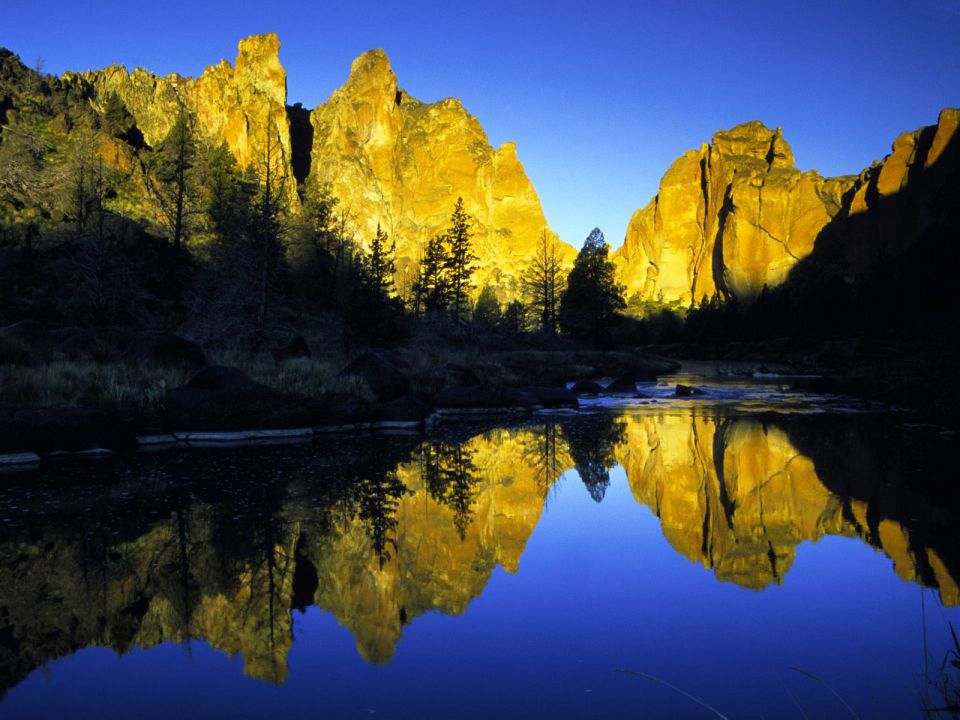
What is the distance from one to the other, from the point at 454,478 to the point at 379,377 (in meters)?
9.88

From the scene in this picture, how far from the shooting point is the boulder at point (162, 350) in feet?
62.5

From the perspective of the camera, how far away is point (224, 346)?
2995 centimetres

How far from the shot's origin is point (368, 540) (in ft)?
25.2

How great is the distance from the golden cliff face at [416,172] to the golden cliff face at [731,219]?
157ft

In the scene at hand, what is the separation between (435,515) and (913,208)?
136 metres

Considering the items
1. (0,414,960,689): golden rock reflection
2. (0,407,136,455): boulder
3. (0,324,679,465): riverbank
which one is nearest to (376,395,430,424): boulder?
(0,324,679,465): riverbank

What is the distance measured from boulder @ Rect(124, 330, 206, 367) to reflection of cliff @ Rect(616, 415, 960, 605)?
13.7 metres

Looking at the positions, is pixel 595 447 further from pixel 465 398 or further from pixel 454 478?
pixel 465 398

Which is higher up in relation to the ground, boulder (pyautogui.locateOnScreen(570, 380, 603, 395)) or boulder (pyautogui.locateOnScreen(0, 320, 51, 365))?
boulder (pyautogui.locateOnScreen(0, 320, 51, 365))

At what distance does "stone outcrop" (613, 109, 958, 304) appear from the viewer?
395ft

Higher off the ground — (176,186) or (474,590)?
(176,186)

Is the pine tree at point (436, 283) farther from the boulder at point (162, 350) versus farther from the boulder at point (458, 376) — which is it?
the boulder at point (162, 350)

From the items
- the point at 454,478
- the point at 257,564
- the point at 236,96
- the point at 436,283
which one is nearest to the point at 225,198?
the point at 436,283

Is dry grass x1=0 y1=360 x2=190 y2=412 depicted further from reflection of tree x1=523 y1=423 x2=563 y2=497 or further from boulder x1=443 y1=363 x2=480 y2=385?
boulder x1=443 y1=363 x2=480 y2=385
